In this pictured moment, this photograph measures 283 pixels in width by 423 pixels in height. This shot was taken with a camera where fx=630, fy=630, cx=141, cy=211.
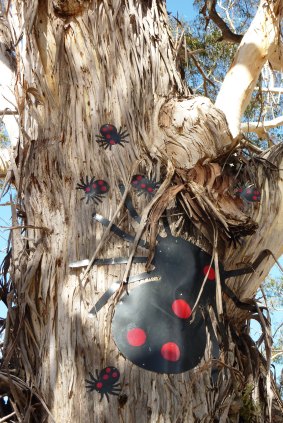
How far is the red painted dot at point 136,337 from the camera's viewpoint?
150cm

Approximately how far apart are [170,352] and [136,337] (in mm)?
90

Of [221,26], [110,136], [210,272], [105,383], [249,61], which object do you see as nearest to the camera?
[105,383]

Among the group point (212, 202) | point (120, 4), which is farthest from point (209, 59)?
point (212, 202)

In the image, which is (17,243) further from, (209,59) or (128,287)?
(209,59)

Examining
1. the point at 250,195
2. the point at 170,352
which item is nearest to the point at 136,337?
the point at 170,352

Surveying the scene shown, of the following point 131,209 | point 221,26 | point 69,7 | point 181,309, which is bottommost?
point 181,309

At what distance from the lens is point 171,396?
1.46 meters

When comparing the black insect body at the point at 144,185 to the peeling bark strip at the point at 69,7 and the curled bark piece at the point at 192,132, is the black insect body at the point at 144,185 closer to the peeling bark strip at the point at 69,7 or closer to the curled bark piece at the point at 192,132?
the curled bark piece at the point at 192,132

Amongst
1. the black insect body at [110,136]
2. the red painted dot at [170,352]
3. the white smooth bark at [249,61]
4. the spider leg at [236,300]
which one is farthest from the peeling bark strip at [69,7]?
the red painted dot at [170,352]

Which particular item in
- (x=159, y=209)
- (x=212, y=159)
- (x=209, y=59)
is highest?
(x=209, y=59)

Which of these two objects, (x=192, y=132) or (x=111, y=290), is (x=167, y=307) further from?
(x=192, y=132)

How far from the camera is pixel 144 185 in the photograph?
1728 mm

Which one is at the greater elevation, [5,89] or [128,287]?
[5,89]

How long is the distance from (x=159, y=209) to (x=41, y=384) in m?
0.53
